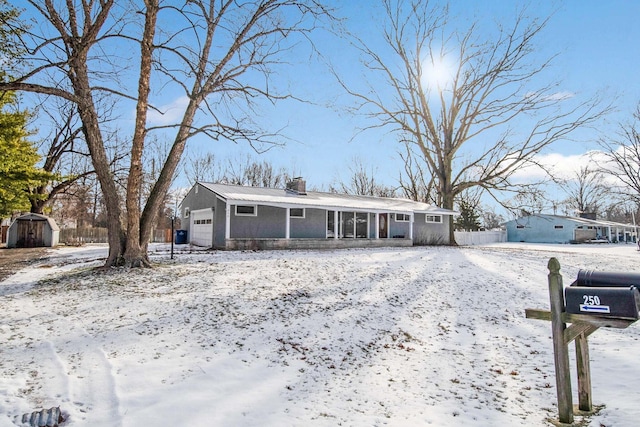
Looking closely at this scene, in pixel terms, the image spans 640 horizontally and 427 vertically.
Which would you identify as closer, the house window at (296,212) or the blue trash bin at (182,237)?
the house window at (296,212)

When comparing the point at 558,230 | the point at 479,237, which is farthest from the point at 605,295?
the point at 558,230

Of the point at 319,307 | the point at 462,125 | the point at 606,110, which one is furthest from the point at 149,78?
the point at 606,110

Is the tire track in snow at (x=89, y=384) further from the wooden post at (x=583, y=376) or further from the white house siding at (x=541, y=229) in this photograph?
the white house siding at (x=541, y=229)

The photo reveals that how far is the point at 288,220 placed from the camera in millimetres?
16750

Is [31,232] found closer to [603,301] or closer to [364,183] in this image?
[603,301]

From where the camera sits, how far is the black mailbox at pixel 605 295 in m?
2.65

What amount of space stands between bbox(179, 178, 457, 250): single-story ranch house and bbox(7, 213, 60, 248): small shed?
24.2 feet

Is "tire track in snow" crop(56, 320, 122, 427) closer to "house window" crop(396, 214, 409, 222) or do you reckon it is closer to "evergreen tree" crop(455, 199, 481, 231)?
"house window" crop(396, 214, 409, 222)

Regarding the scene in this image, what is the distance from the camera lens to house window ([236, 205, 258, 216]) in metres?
16.5

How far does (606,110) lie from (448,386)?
23701 millimetres

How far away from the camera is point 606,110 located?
2056 centimetres

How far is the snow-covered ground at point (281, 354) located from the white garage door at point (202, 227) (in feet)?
29.1

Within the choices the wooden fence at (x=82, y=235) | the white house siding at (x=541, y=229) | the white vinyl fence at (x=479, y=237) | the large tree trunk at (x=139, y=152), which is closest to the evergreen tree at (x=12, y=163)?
the large tree trunk at (x=139, y=152)

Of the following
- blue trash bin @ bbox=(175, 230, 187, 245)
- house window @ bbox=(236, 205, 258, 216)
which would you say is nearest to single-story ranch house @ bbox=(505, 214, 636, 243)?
house window @ bbox=(236, 205, 258, 216)
